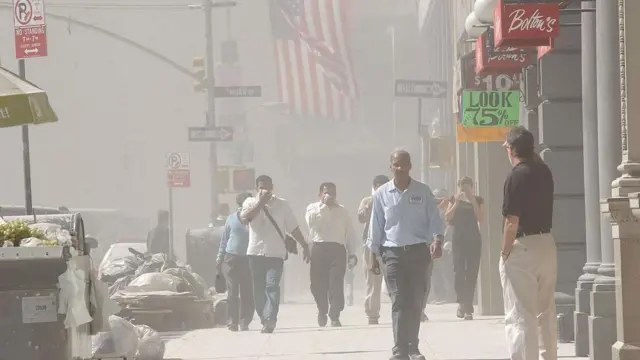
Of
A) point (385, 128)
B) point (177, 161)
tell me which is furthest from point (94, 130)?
point (177, 161)

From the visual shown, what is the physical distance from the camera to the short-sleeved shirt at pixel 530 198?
11.0m

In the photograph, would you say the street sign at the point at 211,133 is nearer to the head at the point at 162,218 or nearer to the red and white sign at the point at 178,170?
the red and white sign at the point at 178,170

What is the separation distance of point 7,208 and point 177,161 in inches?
474

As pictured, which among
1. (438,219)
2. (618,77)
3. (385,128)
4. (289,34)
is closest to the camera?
(618,77)

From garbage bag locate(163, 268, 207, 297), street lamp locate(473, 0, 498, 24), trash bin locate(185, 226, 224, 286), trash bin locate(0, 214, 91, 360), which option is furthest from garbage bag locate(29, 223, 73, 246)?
trash bin locate(185, 226, 224, 286)

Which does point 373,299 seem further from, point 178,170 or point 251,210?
point 178,170

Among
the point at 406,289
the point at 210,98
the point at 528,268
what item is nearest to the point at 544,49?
the point at 406,289

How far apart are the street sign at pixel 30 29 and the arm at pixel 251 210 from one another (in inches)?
128

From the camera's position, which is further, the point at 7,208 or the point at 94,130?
the point at 94,130

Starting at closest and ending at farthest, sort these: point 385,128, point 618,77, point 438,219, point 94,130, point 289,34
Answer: point 618,77, point 438,219, point 289,34, point 94,130, point 385,128

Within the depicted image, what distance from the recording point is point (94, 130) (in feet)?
254

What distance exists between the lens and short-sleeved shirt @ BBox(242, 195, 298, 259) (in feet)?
Answer: 61.4

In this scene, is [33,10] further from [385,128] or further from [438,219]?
[385,128]

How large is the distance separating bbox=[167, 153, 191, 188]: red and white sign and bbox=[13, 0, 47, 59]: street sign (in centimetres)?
1910
